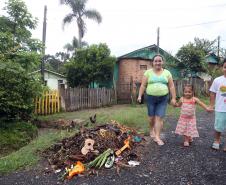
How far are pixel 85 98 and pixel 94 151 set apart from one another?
10.7 m

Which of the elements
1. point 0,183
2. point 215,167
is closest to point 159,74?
point 215,167

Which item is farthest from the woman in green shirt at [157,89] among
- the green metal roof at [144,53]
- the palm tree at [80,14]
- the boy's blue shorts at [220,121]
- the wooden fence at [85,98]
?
the palm tree at [80,14]

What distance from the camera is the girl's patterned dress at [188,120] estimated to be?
509 cm

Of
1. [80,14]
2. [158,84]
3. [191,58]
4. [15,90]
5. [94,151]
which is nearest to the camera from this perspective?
[94,151]

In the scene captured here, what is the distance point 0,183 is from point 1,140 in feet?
11.3

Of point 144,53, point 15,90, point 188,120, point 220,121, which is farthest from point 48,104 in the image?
point 144,53

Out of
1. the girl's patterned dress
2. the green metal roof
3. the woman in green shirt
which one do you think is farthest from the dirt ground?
the green metal roof

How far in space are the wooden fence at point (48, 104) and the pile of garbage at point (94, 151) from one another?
28.2 feet

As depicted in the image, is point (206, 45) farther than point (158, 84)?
Yes

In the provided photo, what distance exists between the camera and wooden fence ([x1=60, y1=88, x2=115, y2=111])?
47.8 feet

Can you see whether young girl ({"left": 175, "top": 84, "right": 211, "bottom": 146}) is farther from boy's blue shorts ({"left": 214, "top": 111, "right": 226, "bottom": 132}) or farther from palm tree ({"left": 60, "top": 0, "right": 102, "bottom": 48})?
palm tree ({"left": 60, "top": 0, "right": 102, "bottom": 48})

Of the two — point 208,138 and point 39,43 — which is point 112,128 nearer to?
point 208,138

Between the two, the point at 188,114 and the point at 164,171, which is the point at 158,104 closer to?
the point at 188,114

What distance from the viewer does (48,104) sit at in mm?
14031
